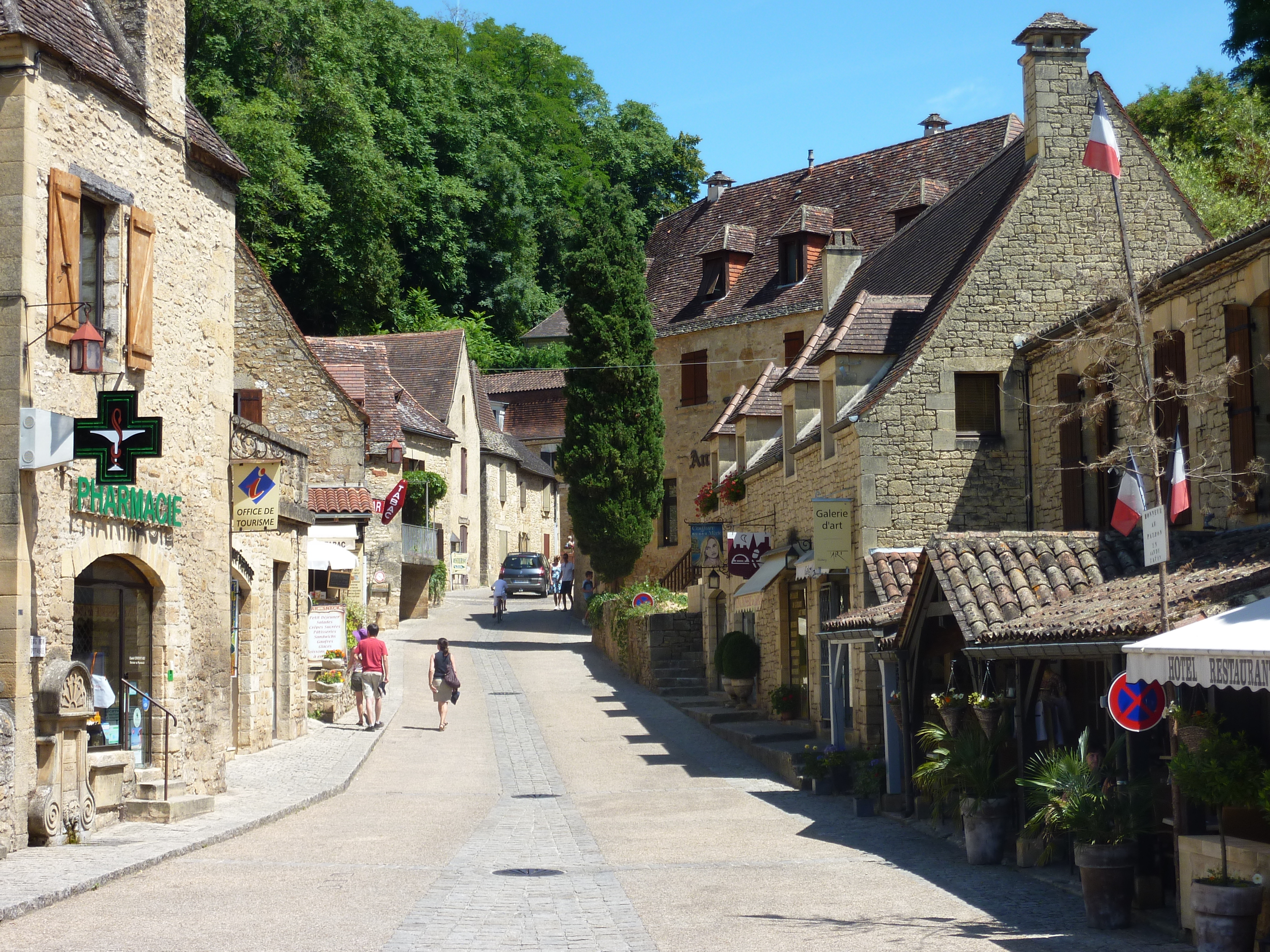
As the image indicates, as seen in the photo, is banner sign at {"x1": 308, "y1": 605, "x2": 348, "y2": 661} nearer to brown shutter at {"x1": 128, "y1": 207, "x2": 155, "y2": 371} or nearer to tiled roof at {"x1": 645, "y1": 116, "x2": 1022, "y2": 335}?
brown shutter at {"x1": 128, "y1": 207, "x2": 155, "y2": 371}

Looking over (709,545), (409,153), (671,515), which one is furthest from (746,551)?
(409,153)

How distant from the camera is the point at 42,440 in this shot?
11.7 m

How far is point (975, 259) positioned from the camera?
18.9m

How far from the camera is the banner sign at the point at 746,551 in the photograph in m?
23.7

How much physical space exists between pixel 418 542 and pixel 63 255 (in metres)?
29.3

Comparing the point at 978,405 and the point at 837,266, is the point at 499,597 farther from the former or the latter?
the point at 978,405

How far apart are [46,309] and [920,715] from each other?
9462 mm

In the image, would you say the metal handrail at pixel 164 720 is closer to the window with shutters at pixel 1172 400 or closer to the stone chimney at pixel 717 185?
the window with shutters at pixel 1172 400

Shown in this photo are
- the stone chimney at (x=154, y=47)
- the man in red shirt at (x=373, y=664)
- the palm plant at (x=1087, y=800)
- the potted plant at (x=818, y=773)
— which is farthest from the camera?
the man in red shirt at (x=373, y=664)

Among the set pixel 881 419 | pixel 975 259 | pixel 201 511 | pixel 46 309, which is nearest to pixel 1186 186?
pixel 975 259

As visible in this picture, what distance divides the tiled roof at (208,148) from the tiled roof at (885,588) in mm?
8547

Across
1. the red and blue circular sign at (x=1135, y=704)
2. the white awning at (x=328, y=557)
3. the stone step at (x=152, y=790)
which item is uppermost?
the white awning at (x=328, y=557)

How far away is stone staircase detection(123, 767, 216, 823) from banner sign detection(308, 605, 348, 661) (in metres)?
9.09

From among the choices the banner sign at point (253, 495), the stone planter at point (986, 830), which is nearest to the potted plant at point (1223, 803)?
the stone planter at point (986, 830)
